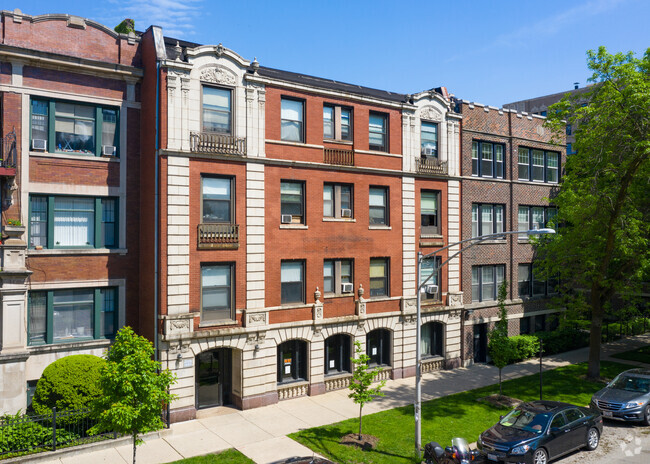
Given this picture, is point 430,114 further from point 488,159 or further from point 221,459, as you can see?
point 221,459

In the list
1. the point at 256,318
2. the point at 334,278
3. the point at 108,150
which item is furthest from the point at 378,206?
the point at 108,150

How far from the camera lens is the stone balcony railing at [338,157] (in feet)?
79.8

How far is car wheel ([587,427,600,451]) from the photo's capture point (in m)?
17.5

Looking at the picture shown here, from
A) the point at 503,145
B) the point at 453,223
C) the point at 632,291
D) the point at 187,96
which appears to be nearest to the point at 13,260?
the point at 187,96

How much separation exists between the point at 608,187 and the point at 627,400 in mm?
10834

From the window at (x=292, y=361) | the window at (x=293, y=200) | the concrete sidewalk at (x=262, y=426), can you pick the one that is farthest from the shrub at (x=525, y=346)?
the window at (x=293, y=200)

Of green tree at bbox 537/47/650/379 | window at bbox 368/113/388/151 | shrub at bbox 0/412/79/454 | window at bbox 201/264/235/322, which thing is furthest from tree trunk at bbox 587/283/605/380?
shrub at bbox 0/412/79/454

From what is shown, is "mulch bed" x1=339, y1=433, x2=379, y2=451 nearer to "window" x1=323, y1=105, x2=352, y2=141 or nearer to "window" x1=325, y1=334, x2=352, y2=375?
"window" x1=325, y1=334, x2=352, y2=375

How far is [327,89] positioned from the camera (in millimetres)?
24188

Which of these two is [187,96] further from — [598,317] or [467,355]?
[598,317]

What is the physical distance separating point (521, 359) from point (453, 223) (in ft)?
30.2

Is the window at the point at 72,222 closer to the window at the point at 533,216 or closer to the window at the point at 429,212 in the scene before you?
the window at the point at 429,212

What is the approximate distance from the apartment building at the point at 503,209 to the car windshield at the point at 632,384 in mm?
8607

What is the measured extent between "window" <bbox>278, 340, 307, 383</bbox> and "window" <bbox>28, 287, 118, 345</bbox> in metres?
7.29
